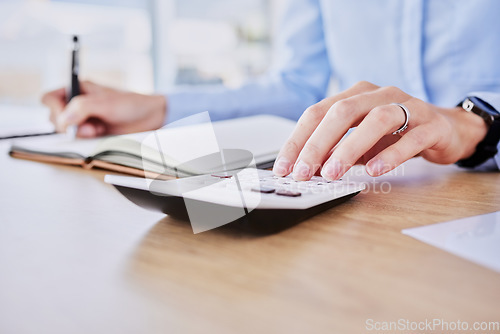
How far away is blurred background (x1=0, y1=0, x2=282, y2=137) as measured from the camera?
2611 mm

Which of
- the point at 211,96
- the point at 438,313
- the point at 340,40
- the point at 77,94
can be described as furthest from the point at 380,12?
the point at 438,313

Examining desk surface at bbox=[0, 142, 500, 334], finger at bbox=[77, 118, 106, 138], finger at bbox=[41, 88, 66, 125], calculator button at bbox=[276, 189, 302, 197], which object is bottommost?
finger at bbox=[77, 118, 106, 138]

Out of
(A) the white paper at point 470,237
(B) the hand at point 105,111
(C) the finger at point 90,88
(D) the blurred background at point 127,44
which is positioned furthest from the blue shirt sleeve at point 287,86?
(D) the blurred background at point 127,44

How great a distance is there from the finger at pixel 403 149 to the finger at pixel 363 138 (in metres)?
0.02

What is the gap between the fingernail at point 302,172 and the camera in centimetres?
39

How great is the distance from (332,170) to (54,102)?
77 cm

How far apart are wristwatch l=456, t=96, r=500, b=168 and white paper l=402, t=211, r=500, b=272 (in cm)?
25

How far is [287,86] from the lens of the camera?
115 centimetres

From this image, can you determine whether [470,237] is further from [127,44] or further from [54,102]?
[127,44]

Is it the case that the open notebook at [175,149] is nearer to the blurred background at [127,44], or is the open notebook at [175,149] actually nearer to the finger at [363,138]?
the finger at [363,138]

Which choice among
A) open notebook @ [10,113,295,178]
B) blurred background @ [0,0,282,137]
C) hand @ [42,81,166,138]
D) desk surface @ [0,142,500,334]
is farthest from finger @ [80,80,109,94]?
blurred background @ [0,0,282,137]

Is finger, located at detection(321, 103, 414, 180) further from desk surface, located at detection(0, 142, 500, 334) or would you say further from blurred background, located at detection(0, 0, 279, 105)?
blurred background, located at detection(0, 0, 279, 105)

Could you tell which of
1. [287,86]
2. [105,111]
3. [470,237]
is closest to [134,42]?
[287,86]

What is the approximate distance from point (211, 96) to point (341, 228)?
751mm
